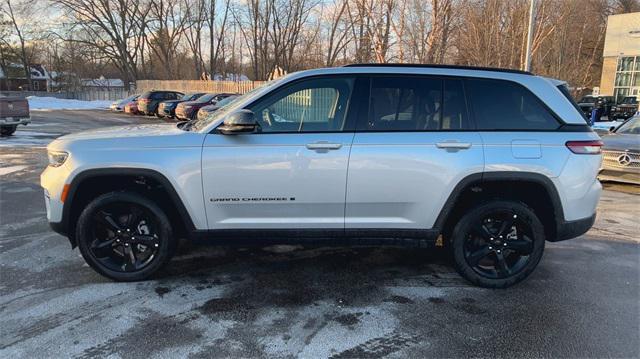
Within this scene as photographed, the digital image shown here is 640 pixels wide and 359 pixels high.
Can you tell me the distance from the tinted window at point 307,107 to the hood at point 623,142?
268 inches

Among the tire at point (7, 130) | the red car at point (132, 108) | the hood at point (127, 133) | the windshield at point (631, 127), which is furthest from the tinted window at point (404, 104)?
the red car at point (132, 108)

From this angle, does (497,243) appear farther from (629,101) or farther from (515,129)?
(629,101)

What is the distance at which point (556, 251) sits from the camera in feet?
16.4

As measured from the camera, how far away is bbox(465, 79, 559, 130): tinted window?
3.83 metres

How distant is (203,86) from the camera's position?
38500 millimetres

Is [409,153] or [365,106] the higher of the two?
[365,106]

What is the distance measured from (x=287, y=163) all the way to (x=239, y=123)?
0.50m

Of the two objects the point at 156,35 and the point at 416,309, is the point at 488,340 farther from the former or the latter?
the point at 156,35

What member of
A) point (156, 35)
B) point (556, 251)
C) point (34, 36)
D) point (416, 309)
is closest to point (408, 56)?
point (556, 251)

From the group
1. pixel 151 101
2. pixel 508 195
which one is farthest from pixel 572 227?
pixel 151 101

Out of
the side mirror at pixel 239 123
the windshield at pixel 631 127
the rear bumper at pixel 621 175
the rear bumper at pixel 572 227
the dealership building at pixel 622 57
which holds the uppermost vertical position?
the dealership building at pixel 622 57

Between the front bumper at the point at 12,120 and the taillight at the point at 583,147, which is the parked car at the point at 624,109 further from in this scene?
the front bumper at the point at 12,120

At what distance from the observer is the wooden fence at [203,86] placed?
111ft

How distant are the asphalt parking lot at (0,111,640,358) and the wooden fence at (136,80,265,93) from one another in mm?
28524
